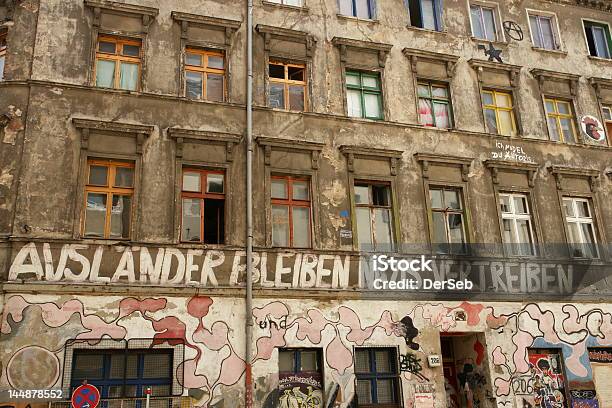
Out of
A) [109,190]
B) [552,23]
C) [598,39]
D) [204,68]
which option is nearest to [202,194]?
[109,190]

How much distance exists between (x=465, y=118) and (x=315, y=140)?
4.48m

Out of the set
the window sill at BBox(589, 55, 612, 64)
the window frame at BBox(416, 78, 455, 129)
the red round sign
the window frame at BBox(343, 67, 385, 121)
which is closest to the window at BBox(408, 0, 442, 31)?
the window frame at BBox(416, 78, 455, 129)

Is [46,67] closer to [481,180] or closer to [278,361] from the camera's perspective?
[278,361]

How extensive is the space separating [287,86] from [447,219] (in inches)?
205

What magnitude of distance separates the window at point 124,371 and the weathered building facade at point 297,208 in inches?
1.6

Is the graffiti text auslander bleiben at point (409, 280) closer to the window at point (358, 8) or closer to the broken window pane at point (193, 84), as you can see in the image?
the broken window pane at point (193, 84)

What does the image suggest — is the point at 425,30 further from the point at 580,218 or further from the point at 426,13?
the point at 580,218

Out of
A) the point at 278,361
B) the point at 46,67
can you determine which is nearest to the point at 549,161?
the point at 278,361

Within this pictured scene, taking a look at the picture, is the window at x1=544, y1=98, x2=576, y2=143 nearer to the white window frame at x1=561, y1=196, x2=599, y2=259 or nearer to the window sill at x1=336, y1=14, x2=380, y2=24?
the white window frame at x1=561, y1=196, x2=599, y2=259

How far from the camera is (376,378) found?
12695 millimetres

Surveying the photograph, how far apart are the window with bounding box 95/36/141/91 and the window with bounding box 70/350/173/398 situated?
19.0 ft

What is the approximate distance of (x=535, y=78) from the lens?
55.5 ft

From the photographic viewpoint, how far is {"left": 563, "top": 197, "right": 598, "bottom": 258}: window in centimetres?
1574

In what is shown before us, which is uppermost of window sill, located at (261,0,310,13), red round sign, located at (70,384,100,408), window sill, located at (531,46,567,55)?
window sill, located at (531,46,567,55)
